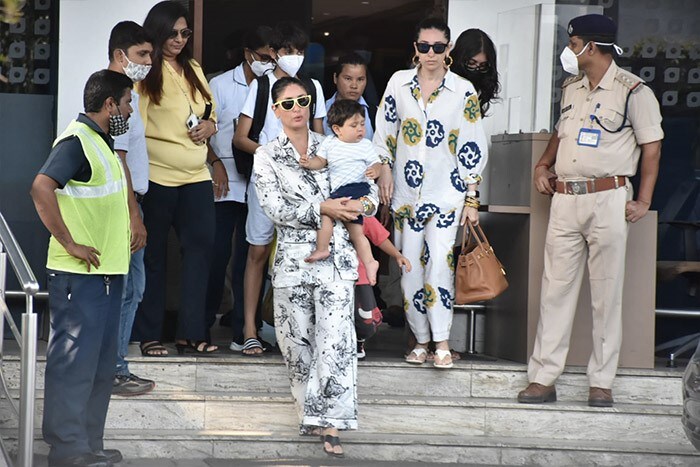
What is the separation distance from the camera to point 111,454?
639cm

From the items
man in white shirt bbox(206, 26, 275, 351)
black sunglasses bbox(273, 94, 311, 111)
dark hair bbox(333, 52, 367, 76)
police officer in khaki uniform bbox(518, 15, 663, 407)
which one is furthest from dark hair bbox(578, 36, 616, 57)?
man in white shirt bbox(206, 26, 275, 351)

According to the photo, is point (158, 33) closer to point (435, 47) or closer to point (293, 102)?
point (293, 102)

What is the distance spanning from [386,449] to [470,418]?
1.84 feet

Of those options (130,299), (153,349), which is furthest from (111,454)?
(153,349)

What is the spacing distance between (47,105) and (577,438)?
4094 mm

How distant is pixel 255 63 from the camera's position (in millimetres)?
7613

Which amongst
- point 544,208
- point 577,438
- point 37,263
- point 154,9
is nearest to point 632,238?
point 544,208

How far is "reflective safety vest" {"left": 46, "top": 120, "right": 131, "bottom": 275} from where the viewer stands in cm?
604

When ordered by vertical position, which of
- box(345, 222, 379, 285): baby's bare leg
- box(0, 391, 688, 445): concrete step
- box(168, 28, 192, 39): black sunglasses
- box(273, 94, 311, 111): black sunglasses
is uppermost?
box(168, 28, 192, 39): black sunglasses

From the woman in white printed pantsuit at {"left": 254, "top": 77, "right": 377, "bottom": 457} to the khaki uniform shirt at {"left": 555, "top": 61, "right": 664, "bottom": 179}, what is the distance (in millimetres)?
1337

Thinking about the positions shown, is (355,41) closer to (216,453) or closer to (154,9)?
(154,9)

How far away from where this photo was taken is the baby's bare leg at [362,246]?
6.50 m

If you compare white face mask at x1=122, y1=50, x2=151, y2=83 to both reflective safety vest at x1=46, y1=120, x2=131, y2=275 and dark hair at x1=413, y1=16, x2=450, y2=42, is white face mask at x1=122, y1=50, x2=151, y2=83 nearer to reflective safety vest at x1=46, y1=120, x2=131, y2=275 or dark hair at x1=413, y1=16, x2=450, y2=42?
reflective safety vest at x1=46, y1=120, x2=131, y2=275

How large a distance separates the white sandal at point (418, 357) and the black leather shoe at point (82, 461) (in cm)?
199
